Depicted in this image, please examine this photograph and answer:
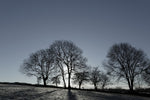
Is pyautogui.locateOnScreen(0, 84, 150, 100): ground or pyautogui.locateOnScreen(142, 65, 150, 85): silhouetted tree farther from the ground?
pyautogui.locateOnScreen(142, 65, 150, 85): silhouetted tree

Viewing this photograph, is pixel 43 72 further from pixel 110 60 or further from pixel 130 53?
pixel 130 53

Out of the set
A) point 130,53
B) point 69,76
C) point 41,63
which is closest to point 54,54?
point 69,76

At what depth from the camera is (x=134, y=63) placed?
41406 mm

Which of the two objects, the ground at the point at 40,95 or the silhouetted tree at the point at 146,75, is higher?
the silhouetted tree at the point at 146,75

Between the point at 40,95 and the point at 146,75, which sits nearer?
the point at 40,95

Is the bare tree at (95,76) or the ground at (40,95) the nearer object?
the ground at (40,95)

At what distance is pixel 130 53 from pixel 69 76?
18.6 metres

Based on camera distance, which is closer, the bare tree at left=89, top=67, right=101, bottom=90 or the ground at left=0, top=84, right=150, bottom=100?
the ground at left=0, top=84, right=150, bottom=100

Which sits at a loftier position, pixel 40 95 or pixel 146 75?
pixel 146 75

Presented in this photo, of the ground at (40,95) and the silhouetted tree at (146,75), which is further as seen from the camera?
the silhouetted tree at (146,75)

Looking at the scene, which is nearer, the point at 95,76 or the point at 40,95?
the point at 40,95

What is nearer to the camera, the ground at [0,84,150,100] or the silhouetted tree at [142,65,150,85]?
the ground at [0,84,150,100]

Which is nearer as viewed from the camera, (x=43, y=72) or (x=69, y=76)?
(x=69, y=76)

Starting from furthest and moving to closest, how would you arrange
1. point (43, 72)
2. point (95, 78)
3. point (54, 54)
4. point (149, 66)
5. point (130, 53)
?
point (95, 78) < point (43, 72) < point (54, 54) < point (130, 53) < point (149, 66)
